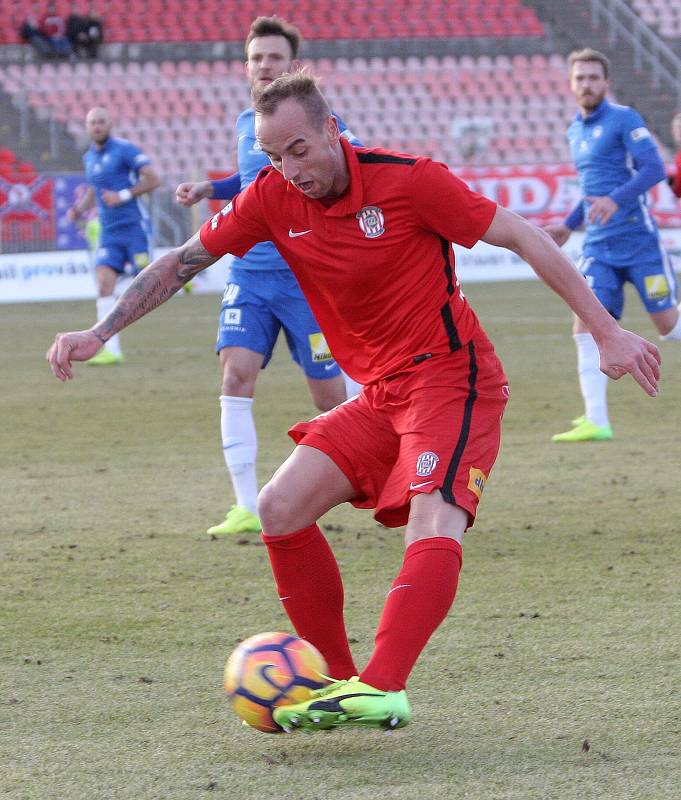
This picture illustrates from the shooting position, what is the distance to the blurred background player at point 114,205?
13.4 metres

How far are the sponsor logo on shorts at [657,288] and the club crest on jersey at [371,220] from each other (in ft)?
17.3

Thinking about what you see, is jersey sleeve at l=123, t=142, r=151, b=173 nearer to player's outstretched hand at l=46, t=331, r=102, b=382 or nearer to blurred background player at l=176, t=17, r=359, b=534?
blurred background player at l=176, t=17, r=359, b=534

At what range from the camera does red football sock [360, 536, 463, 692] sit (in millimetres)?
3590

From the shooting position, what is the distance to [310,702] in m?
3.58

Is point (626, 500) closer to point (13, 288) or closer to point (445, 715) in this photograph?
point (445, 715)

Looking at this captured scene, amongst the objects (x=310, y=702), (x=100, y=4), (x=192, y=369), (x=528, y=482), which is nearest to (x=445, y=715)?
(x=310, y=702)

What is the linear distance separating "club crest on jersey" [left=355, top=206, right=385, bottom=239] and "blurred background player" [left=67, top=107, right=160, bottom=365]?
956cm

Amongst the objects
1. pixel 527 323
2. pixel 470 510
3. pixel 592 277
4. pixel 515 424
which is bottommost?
pixel 527 323

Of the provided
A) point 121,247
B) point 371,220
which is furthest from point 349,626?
point 121,247

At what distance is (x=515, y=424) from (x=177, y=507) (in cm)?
324

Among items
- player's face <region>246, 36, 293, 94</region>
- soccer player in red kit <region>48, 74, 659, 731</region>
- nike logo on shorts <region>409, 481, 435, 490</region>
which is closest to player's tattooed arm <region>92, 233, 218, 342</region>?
soccer player in red kit <region>48, 74, 659, 731</region>

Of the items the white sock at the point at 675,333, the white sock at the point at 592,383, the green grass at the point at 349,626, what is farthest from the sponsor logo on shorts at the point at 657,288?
the green grass at the point at 349,626

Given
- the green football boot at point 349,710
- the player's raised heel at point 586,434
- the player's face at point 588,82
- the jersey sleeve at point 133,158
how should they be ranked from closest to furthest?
the green football boot at point 349,710 < the player's face at point 588,82 < the player's raised heel at point 586,434 < the jersey sleeve at point 133,158

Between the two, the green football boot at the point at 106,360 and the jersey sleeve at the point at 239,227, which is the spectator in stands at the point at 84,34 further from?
the jersey sleeve at the point at 239,227
